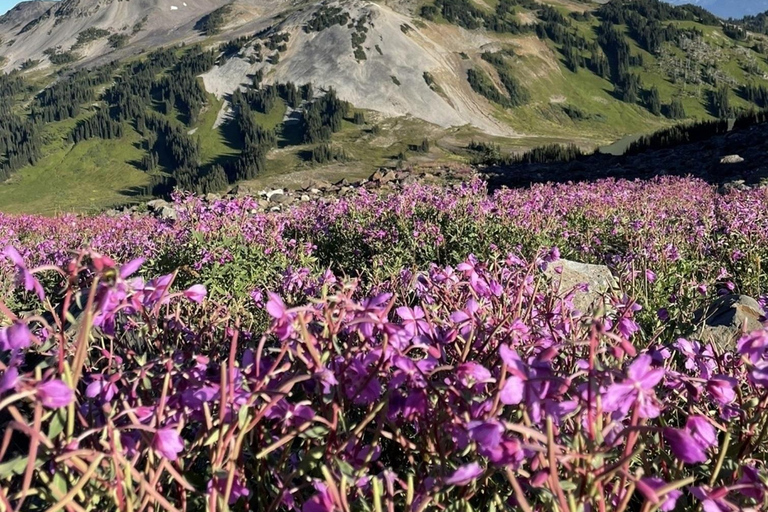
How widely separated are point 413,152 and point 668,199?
73.8 m

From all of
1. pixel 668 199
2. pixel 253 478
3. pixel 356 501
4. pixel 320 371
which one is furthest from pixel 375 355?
pixel 668 199

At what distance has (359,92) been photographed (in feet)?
357

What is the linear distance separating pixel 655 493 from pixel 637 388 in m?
0.21

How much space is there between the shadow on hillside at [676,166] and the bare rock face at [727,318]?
1379cm

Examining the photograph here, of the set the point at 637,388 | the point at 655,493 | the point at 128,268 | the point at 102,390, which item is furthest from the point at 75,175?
the point at 655,493

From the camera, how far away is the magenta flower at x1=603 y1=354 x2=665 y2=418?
1101 mm

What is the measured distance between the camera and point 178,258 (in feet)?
23.7

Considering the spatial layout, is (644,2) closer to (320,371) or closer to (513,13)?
(513,13)

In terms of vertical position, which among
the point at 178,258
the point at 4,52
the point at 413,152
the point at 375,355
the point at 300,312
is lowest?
the point at 413,152

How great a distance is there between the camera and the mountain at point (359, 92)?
90312 millimetres

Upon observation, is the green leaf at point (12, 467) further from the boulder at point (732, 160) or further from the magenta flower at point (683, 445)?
the boulder at point (732, 160)

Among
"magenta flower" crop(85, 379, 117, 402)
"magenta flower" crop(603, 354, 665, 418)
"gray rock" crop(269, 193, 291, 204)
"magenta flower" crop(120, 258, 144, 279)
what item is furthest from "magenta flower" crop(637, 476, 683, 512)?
"gray rock" crop(269, 193, 291, 204)

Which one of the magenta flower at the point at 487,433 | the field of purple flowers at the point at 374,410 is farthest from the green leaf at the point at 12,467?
the magenta flower at the point at 487,433

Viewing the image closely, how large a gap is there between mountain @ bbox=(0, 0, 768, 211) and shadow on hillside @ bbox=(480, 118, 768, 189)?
37.5m
